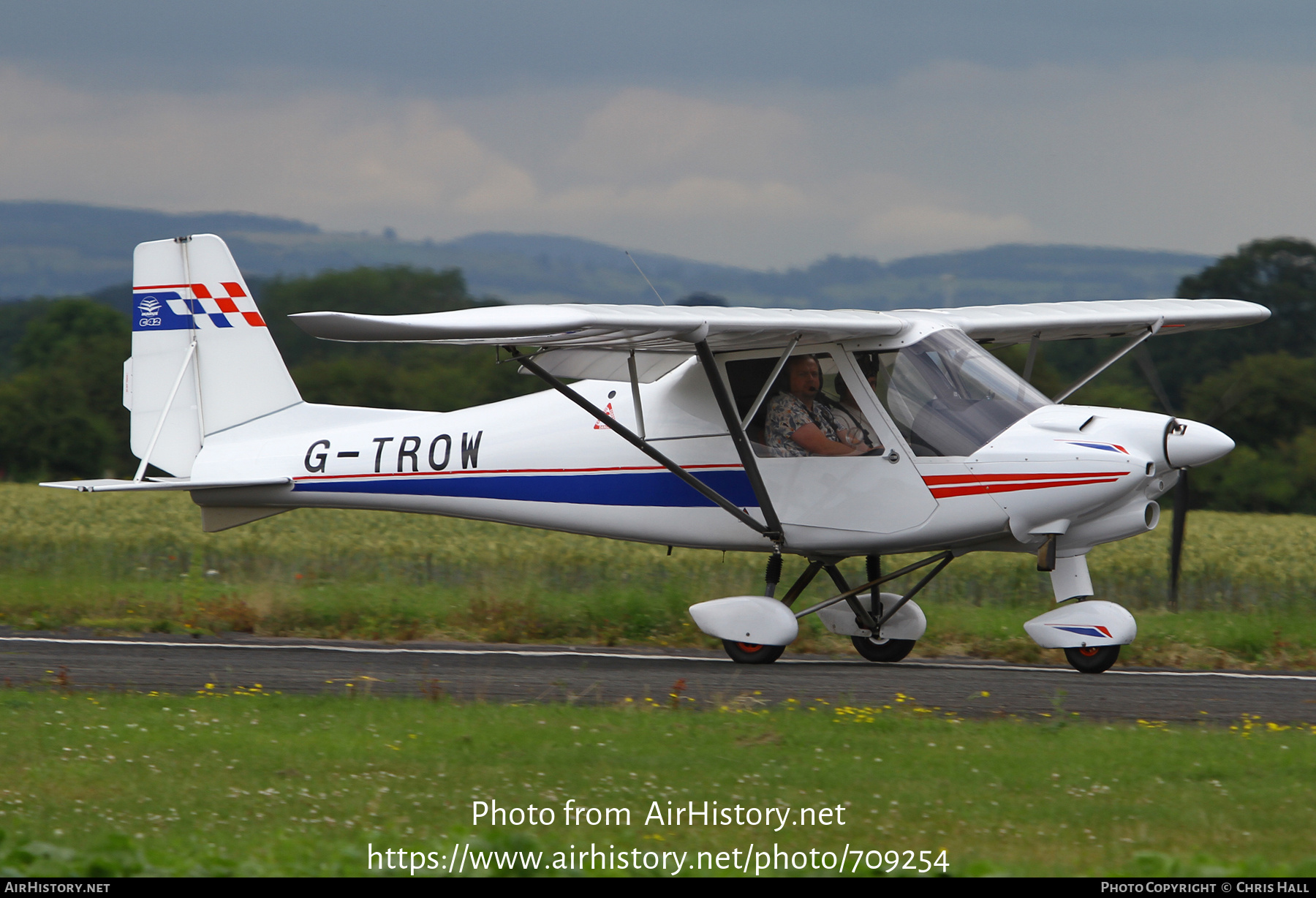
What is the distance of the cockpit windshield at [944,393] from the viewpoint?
11125 mm

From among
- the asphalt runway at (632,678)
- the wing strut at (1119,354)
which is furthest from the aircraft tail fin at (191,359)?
the wing strut at (1119,354)

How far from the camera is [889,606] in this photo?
1259 centimetres

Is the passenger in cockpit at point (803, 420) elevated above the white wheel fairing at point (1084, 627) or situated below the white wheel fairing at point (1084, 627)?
above

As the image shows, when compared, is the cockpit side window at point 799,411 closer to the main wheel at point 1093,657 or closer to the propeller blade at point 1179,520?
the main wheel at point 1093,657

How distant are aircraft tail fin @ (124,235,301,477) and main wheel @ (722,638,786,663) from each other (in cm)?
539

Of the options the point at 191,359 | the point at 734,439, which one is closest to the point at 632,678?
the point at 734,439

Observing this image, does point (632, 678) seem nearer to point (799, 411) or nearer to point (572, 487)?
point (572, 487)

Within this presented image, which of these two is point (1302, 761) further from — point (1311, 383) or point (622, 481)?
point (1311, 383)

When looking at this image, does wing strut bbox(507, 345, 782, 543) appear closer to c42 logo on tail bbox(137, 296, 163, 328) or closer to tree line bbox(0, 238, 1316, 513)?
c42 logo on tail bbox(137, 296, 163, 328)

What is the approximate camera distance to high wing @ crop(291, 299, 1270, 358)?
376 inches

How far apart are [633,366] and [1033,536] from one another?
3.39m

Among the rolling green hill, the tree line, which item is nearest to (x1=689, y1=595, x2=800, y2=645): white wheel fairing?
the tree line

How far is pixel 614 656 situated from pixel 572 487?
1.59m

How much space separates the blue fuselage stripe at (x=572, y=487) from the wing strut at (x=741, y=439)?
0.25 meters
